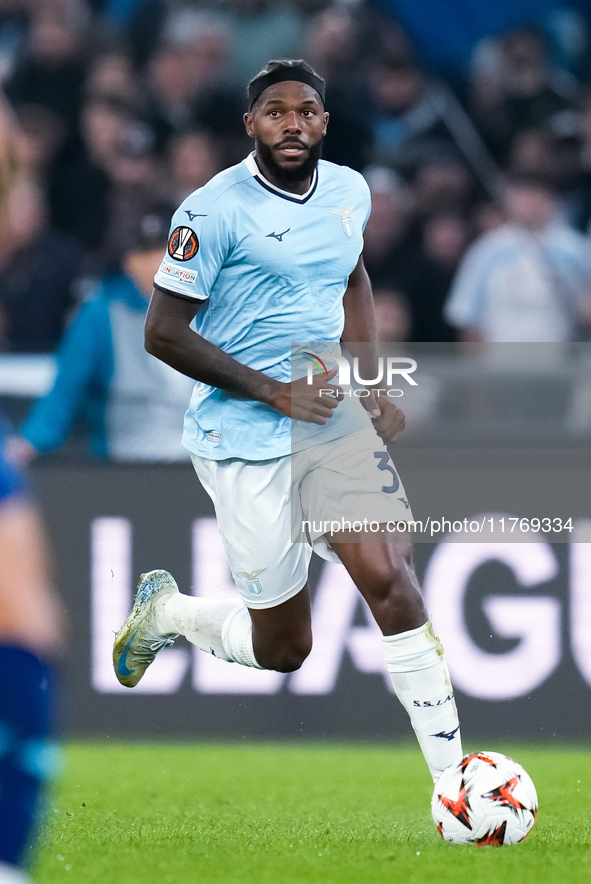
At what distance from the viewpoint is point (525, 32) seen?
337 inches

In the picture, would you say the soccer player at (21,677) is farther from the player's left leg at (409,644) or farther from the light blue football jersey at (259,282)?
the light blue football jersey at (259,282)

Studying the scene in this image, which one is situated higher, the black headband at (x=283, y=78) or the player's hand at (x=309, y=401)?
the black headband at (x=283, y=78)

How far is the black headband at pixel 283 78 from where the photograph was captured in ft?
13.9

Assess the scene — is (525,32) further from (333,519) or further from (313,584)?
(333,519)

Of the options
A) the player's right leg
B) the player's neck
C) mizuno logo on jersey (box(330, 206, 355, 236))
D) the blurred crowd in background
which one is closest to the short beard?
the player's neck

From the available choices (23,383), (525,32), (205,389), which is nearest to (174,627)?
(205,389)

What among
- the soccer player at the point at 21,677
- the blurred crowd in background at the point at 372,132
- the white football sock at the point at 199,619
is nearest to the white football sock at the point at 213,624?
the white football sock at the point at 199,619

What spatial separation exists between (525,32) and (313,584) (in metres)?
4.36

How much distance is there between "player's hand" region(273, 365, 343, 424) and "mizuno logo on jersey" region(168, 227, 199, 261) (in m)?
0.50

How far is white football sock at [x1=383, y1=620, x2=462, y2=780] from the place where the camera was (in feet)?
13.1

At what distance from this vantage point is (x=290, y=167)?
4234 millimetres

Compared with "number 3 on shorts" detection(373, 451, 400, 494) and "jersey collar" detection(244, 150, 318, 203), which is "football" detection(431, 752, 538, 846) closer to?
"number 3 on shorts" detection(373, 451, 400, 494)

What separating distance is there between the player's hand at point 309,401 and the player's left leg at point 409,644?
40cm

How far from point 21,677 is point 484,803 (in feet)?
8.02
